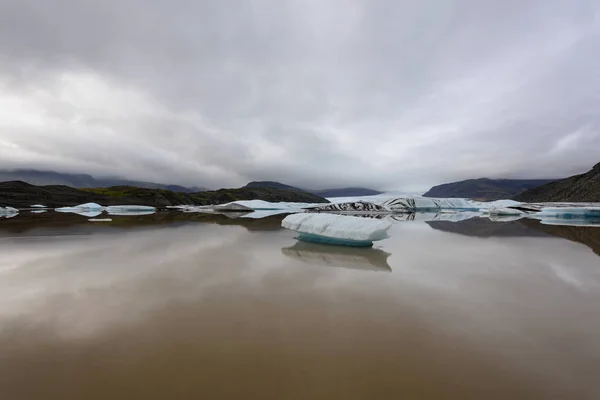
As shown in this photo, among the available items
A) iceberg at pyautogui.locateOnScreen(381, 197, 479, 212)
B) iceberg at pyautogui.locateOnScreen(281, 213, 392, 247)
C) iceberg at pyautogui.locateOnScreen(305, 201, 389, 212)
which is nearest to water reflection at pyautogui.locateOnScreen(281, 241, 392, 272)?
iceberg at pyautogui.locateOnScreen(281, 213, 392, 247)

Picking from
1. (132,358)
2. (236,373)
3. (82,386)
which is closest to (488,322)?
(236,373)

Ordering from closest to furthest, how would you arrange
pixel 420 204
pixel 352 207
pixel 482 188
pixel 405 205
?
pixel 352 207, pixel 405 205, pixel 420 204, pixel 482 188

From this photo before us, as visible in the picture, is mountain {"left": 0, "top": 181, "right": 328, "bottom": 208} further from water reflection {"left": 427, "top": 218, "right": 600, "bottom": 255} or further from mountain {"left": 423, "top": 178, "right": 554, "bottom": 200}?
mountain {"left": 423, "top": 178, "right": 554, "bottom": 200}

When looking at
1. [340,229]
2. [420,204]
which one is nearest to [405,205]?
[420,204]

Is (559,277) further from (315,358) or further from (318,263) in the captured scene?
(315,358)

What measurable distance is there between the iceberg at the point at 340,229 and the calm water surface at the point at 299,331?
133 cm

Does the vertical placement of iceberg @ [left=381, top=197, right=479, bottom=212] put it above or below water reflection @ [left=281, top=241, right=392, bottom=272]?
above

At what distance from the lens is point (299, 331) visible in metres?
2.38

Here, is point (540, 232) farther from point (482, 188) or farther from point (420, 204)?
point (482, 188)

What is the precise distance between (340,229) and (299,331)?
4.00 meters

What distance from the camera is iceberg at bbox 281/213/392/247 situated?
6051 millimetres

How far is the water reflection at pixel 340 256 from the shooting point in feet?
15.7

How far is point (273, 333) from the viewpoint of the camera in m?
2.35

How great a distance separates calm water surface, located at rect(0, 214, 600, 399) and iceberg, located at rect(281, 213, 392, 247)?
1.33 metres
